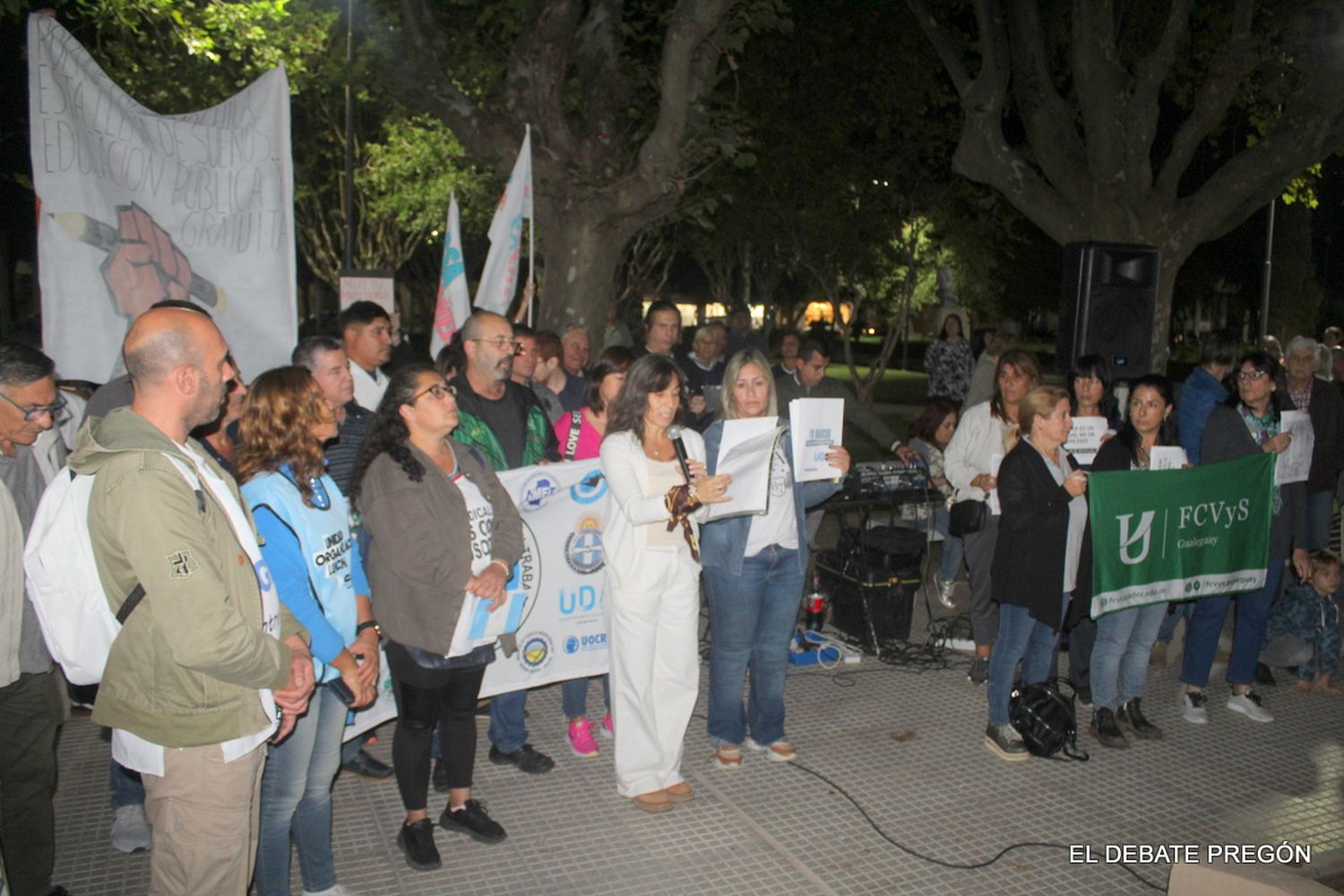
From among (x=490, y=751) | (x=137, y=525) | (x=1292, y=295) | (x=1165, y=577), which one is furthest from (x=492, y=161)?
(x=1292, y=295)

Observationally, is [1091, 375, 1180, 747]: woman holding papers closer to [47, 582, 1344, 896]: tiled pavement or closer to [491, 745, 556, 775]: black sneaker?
[47, 582, 1344, 896]: tiled pavement

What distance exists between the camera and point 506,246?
731 cm

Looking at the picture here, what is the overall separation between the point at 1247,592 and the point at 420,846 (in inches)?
193

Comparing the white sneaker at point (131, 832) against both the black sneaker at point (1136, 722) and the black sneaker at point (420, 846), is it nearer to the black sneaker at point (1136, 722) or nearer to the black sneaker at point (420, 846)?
the black sneaker at point (420, 846)

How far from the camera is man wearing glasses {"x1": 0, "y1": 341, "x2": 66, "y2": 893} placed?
11.4 feet

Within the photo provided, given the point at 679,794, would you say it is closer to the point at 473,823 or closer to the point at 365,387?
the point at 473,823

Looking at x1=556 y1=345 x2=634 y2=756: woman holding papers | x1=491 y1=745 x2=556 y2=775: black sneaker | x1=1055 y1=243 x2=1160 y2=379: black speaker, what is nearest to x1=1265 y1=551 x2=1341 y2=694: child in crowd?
x1=1055 y1=243 x2=1160 y2=379: black speaker

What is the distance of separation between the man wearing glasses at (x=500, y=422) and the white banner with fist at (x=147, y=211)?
87 centimetres

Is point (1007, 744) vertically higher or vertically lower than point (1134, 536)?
lower

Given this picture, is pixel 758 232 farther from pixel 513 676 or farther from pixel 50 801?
pixel 50 801

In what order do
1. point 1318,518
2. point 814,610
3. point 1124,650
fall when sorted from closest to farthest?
point 1124,650 < point 1318,518 < point 814,610

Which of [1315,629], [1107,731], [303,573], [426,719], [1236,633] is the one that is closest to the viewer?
[303,573]

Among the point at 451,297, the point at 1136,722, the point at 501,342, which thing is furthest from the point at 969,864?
the point at 451,297

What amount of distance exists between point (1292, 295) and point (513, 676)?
75.7 feet
